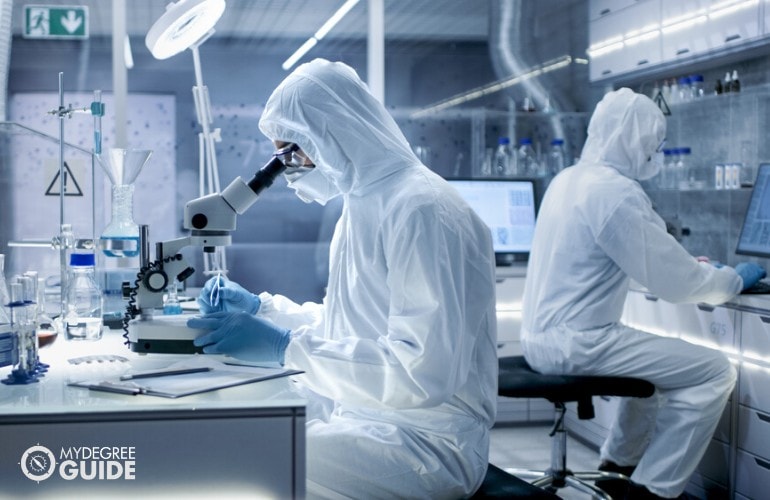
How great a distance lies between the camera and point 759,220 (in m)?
3.35

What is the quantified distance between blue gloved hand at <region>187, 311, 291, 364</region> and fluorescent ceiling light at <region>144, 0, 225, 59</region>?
0.98 metres

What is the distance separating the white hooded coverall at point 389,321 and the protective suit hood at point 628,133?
1.42m

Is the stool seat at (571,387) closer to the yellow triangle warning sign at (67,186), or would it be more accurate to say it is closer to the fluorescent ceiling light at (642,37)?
the yellow triangle warning sign at (67,186)

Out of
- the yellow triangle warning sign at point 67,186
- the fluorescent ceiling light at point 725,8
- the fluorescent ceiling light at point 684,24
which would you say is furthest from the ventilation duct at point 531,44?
the yellow triangle warning sign at point 67,186

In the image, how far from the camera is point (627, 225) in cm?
286

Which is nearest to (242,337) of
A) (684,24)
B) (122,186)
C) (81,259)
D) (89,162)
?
(81,259)

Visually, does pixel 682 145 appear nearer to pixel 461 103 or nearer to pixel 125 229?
pixel 461 103

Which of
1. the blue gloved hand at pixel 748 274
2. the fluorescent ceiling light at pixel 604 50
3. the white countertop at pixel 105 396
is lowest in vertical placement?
the white countertop at pixel 105 396

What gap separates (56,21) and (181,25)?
2.27 meters

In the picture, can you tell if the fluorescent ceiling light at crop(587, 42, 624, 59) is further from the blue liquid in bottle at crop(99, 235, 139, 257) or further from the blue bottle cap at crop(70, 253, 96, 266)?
the blue bottle cap at crop(70, 253, 96, 266)

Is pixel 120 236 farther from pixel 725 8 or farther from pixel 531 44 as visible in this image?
pixel 531 44

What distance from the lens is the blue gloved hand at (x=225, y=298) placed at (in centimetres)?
206

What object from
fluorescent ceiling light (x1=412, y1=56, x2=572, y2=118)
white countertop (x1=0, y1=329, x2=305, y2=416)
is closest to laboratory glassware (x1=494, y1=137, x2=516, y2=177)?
fluorescent ceiling light (x1=412, y1=56, x2=572, y2=118)

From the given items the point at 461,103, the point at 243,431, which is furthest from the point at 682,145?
the point at 243,431
